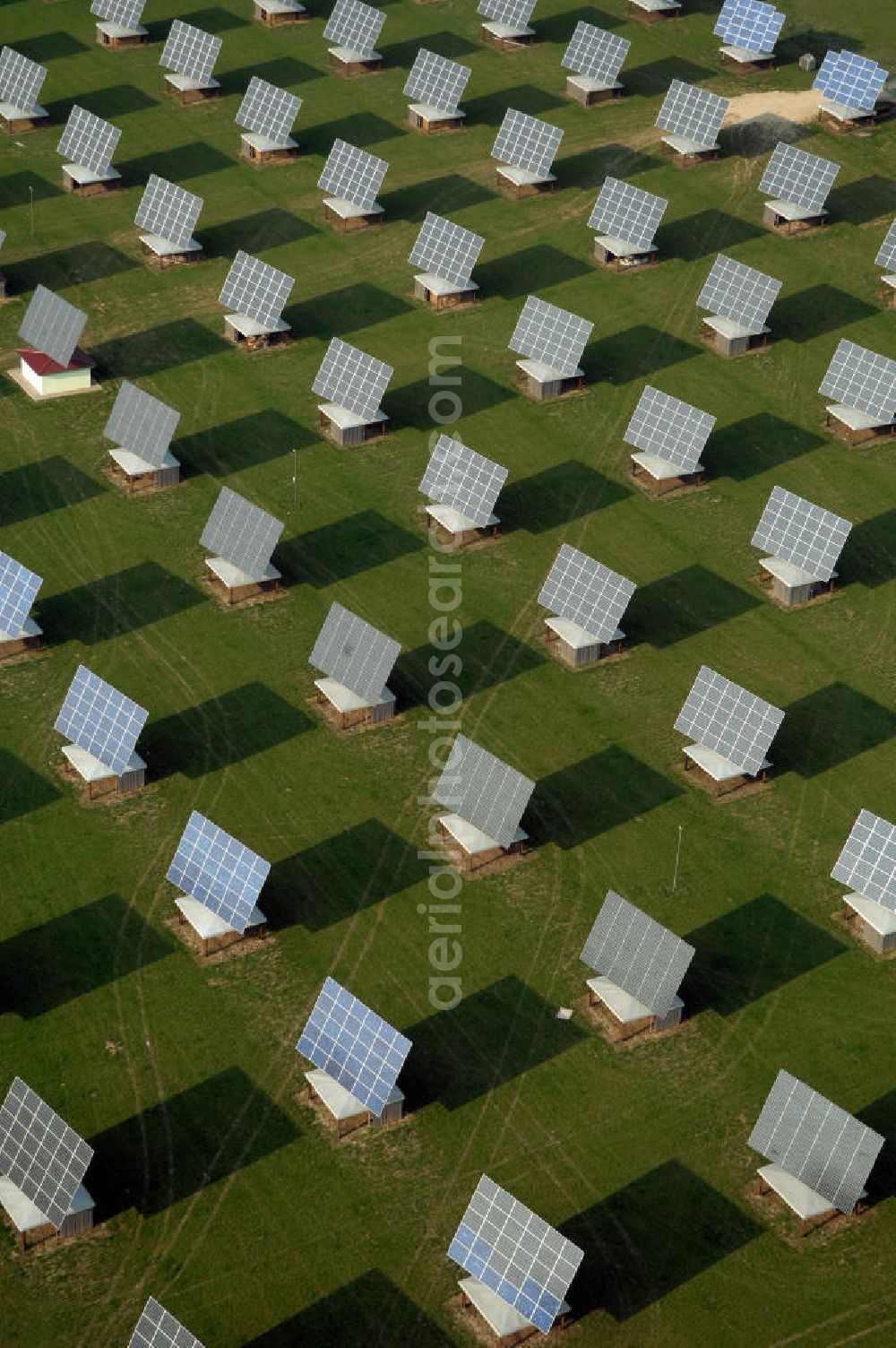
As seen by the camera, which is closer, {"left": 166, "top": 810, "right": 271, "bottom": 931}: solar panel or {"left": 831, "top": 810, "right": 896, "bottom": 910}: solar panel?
{"left": 166, "top": 810, "right": 271, "bottom": 931}: solar panel

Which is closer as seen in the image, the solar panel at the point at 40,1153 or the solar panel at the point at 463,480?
the solar panel at the point at 40,1153

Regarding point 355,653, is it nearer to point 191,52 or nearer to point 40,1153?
point 40,1153

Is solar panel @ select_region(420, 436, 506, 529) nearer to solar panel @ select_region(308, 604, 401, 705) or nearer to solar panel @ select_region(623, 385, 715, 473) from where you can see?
solar panel @ select_region(623, 385, 715, 473)

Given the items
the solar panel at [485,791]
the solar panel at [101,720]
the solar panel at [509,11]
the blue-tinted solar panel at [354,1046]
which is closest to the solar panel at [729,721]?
the solar panel at [485,791]

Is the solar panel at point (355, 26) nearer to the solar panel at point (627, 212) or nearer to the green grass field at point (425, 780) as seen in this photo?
the green grass field at point (425, 780)

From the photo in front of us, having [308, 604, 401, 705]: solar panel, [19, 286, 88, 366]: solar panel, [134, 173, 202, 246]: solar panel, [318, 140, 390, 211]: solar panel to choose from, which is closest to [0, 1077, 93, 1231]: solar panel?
[308, 604, 401, 705]: solar panel

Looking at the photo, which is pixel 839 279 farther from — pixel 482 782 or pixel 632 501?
pixel 482 782
